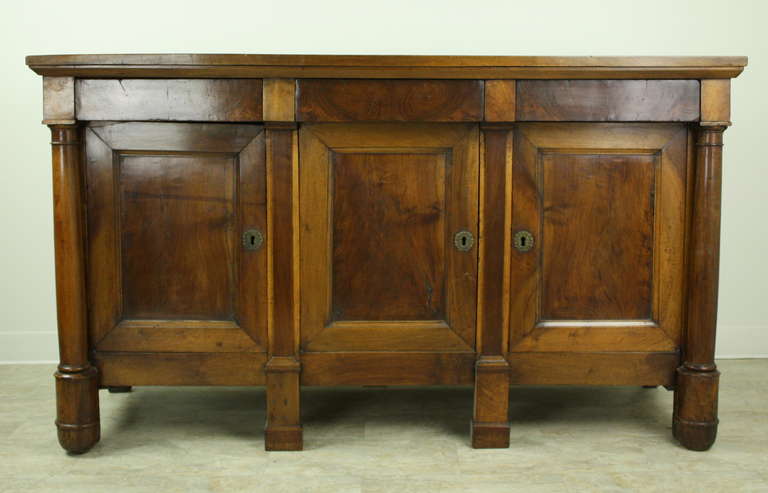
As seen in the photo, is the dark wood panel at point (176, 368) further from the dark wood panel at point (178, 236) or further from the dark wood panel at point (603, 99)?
the dark wood panel at point (603, 99)

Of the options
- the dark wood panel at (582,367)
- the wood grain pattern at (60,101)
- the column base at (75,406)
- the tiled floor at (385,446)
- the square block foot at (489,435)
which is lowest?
the tiled floor at (385,446)

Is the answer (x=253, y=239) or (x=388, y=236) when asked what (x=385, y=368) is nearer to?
(x=388, y=236)

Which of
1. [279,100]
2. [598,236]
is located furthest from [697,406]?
[279,100]

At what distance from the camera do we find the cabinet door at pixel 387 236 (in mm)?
1883

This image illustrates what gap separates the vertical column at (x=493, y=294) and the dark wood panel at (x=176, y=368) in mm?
557

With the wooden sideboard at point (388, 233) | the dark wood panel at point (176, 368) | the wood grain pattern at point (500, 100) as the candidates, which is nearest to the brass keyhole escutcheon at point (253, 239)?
the wooden sideboard at point (388, 233)

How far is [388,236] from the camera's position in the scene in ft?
6.28

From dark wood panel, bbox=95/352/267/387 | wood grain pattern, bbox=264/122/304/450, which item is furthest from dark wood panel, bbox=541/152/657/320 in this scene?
dark wood panel, bbox=95/352/267/387

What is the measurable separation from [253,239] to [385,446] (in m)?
0.62

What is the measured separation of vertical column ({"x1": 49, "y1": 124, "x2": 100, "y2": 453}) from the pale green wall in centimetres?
95

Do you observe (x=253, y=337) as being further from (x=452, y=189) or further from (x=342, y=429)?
(x=452, y=189)

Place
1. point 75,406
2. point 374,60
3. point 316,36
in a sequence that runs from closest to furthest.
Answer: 1. point 374,60
2. point 75,406
3. point 316,36

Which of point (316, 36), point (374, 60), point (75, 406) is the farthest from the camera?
point (316, 36)

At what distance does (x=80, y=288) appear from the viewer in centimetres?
188
